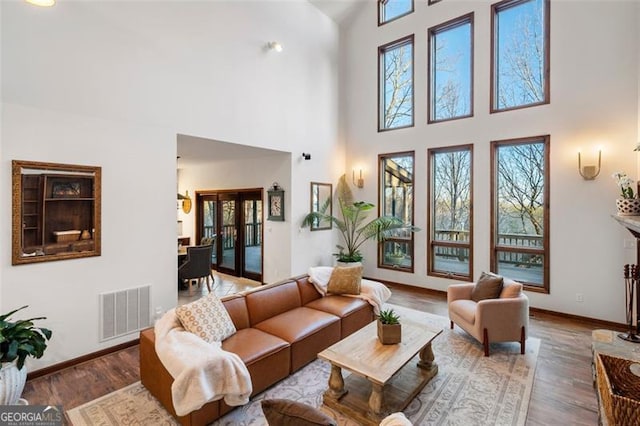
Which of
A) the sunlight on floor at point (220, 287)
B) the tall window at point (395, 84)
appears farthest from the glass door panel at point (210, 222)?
the tall window at point (395, 84)

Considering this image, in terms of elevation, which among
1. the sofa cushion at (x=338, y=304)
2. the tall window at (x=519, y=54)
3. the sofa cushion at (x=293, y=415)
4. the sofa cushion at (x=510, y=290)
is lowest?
the sofa cushion at (x=338, y=304)

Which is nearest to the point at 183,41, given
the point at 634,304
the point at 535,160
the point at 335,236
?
the point at 335,236

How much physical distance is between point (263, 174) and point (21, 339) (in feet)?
15.1

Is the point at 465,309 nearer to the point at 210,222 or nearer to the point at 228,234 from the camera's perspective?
the point at 228,234

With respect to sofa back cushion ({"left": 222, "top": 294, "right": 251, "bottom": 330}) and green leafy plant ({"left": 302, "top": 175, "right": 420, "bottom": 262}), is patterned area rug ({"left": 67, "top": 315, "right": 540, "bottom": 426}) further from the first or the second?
green leafy plant ({"left": 302, "top": 175, "right": 420, "bottom": 262})

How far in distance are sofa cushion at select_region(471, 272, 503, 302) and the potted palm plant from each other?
4583 mm

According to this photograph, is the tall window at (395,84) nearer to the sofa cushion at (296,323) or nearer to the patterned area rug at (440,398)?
the sofa cushion at (296,323)

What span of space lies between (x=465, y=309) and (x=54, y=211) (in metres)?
4.78

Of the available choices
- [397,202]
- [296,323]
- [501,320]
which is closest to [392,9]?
[397,202]

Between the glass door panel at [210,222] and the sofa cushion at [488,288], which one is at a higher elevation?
the glass door panel at [210,222]

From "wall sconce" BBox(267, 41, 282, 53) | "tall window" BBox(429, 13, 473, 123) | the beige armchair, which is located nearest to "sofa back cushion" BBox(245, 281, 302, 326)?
the beige armchair

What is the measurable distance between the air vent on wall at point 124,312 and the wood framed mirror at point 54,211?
59cm

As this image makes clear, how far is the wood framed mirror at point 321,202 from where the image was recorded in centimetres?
655

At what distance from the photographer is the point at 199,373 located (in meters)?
2.14
